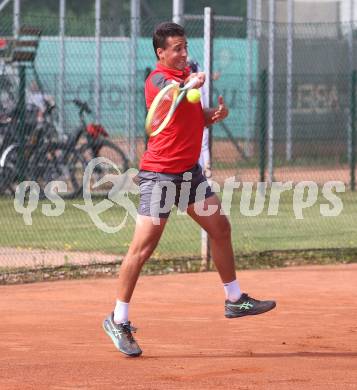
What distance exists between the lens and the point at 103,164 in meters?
17.2

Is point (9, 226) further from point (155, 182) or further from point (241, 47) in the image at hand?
point (241, 47)

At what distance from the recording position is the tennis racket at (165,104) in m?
7.97

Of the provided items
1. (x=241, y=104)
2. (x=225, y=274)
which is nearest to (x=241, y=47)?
(x=241, y=104)

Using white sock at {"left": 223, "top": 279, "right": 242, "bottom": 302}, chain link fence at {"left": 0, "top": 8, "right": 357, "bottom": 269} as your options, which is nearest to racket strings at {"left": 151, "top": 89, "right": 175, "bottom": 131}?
white sock at {"left": 223, "top": 279, "right": 242, "bottom": 302}

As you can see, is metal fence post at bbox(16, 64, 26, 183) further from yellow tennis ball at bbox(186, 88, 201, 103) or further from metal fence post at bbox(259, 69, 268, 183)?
yellow tennis ball at bbox(186, 88, 201, 103)

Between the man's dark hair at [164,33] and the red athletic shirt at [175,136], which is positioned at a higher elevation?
the man's dark hair at [164,33]

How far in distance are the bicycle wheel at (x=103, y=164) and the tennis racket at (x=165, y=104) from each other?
809 centimetres

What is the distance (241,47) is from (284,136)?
3.14 meters

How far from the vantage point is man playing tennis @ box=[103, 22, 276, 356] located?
8117 mm

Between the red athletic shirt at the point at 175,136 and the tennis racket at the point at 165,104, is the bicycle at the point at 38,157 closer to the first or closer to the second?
the red athletic shirt at the point at 175,136

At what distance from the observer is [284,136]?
2391 cm

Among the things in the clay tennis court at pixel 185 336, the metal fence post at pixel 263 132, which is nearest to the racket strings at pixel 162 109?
the clay tennis court at pixel 185 336

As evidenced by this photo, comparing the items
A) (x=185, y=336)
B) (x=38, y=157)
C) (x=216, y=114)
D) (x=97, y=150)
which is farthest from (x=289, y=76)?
(x=216, y=114)

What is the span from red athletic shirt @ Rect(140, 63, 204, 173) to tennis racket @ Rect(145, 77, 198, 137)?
45mm
